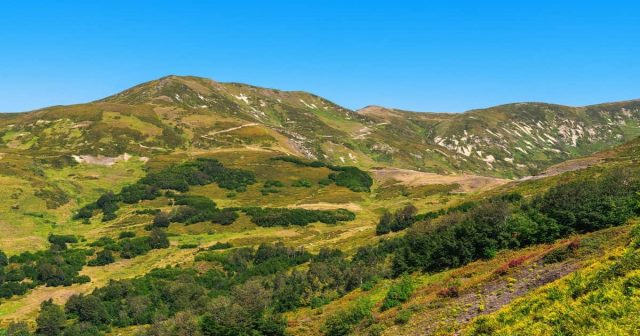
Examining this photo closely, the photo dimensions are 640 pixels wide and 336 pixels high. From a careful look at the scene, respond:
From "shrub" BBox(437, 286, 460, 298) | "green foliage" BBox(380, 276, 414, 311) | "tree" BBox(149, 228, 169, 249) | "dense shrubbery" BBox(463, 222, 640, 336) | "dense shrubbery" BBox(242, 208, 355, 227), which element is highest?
"dense shrubbery" BBox(463, 222, 640, 336)

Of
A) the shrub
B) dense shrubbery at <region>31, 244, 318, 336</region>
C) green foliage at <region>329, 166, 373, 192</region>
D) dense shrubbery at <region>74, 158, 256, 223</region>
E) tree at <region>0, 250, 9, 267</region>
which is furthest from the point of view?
green foliage at <region>329, 166, 373, 192</region>

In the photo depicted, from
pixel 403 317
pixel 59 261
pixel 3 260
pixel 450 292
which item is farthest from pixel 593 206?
pixel 3 260

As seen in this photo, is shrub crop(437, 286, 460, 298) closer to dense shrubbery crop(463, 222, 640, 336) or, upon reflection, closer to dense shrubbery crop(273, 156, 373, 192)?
dense shrubbery crop(463, 222, 640, 336)

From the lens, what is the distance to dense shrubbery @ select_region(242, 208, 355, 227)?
11612 cm

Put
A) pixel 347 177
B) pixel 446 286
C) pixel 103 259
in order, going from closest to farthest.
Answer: pixel 446 286, pixel 103 259, pixel 347 177

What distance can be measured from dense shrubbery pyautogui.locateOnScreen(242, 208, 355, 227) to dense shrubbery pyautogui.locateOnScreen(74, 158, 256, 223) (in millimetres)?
8247

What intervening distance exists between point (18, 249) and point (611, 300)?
10104cm

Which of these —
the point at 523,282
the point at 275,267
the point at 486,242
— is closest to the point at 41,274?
the point at 275,267

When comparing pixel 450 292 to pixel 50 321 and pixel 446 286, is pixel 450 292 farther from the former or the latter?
pixel 50 321

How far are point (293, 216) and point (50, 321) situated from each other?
6482 centimetres

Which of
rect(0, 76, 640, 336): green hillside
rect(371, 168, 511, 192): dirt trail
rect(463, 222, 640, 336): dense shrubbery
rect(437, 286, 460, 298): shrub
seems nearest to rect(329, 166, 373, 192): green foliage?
rect(0, 76, 640, 336): green hillside

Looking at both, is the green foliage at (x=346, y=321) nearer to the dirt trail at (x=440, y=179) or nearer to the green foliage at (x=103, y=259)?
the green foliage at (x=103, y=259)

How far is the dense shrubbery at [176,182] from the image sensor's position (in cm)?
12061

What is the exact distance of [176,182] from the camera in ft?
466
